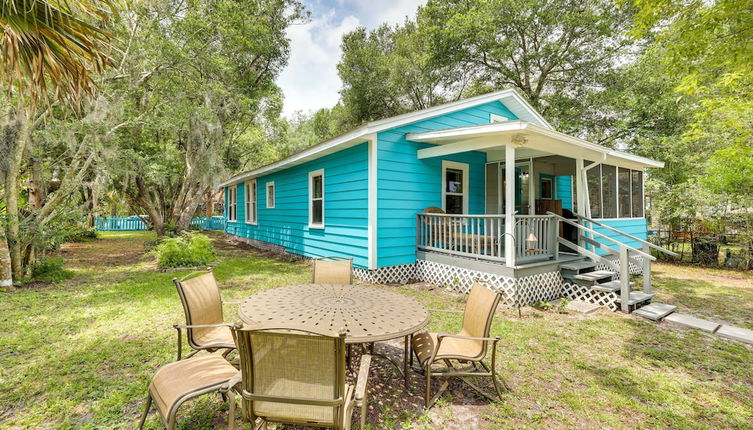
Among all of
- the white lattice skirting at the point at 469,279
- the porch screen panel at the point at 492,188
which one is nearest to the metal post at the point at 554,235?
the white lattice skirting at the point at 469,279

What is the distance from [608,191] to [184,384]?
31.5 ft

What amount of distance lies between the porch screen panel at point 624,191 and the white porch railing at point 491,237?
4.08m

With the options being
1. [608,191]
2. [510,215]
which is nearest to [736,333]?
[510,215]

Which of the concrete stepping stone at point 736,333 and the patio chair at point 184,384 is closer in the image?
the patio chair at point 184,384

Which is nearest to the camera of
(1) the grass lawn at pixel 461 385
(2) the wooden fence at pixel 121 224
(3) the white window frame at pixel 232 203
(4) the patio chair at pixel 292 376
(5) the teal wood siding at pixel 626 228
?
(4) the patio chair at pixel 292 376

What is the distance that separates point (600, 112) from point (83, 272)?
19467mm

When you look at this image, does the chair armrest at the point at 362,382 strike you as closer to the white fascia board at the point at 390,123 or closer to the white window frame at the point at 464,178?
the white fascia board at the point at 390,123

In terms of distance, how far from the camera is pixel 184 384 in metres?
2.03

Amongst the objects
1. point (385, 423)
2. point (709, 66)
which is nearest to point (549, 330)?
point (385, 423)

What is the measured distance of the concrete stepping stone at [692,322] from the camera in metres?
4.52

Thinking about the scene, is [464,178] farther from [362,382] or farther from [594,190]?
[362,382]

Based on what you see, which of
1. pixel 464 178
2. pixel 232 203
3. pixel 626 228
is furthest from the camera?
pixel 232 203

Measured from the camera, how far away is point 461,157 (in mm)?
7664

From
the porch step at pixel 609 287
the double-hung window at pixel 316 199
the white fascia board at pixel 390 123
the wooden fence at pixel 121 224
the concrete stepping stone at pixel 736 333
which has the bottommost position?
the concrete stepping stone at pixel 736 333
